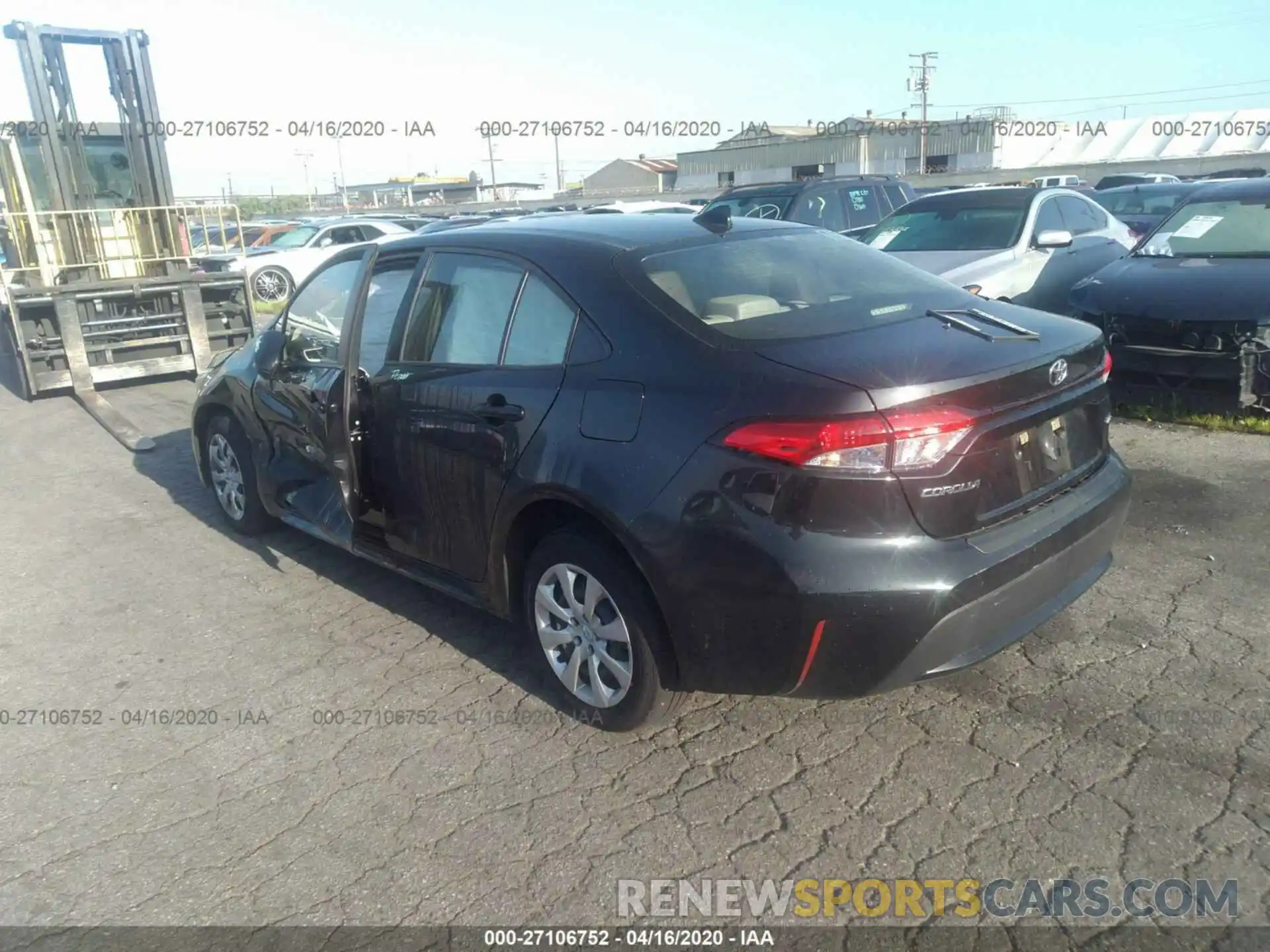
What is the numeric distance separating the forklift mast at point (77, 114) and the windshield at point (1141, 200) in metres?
13.6

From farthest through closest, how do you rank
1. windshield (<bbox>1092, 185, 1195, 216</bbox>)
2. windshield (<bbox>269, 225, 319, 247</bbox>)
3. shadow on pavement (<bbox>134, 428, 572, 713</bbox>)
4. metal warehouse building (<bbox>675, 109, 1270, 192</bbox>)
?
metal warehouse building (<bbox>675, 109, 1270, 192</bbox>), windshield (<bbox>269, 225, 319, 247</bbox>), windshield (<bbox>1092, 185, 1195, 216</bbox>), shadow on pavement (<bbox>134, 428, 572, 713</bbox>)

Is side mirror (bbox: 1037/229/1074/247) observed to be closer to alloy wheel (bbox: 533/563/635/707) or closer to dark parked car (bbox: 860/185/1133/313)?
dark parked car (bbox: 860/185/1133/313)

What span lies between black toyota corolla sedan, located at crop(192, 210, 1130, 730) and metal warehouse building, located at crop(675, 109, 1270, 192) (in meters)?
50.2

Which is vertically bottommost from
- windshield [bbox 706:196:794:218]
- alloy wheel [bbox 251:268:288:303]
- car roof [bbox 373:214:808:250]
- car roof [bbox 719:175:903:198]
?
alloy wheel [bbox 251:268:288:303]

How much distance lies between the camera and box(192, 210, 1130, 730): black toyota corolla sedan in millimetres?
2752

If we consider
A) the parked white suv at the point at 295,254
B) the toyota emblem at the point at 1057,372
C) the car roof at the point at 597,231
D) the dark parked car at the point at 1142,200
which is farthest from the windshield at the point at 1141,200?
the toyota emblem at the point at 1057,372

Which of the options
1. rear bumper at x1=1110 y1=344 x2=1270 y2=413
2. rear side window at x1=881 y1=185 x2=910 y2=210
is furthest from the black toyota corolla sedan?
rear side window at x1=881 y1=185 x2=910 y2=210

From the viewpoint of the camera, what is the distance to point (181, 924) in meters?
2.71

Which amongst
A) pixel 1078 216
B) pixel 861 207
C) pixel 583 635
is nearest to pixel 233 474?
pixel 583 635

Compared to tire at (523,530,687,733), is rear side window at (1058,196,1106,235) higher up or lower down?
higher up

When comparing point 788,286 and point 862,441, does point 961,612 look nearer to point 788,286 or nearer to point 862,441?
point 862,441

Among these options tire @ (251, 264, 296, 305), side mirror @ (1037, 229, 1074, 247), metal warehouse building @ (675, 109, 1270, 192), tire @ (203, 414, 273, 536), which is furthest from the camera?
metal warehouse building @ (675, 109, 1270, 192)

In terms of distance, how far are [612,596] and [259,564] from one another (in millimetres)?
2958

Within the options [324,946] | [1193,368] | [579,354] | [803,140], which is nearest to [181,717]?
[324,946]
